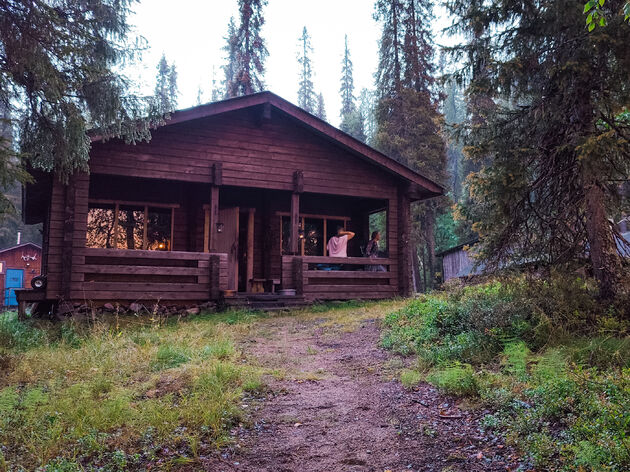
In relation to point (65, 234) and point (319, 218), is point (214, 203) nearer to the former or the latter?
point (65, 234)

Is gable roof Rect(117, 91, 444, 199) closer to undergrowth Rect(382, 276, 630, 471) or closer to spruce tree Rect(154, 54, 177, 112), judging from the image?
undergrowth Rect(382, 276, 630, 471)

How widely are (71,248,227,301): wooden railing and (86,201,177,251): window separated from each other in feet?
3.31

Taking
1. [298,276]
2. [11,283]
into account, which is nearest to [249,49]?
[11,283]

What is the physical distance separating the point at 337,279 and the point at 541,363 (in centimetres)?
925

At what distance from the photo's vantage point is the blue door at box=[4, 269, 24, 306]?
2705cm

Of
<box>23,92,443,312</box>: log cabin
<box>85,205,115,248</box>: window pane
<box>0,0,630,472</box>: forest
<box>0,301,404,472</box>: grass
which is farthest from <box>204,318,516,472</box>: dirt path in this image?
<box>85,205,115,248</box>: window pane

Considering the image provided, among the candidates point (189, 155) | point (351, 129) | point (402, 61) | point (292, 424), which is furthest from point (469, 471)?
point (351, 129)

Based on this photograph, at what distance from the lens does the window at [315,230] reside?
606 inches

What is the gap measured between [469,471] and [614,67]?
229 inches

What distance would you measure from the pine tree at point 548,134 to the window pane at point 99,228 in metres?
9.88

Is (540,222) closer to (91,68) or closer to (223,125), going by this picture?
(91,68)

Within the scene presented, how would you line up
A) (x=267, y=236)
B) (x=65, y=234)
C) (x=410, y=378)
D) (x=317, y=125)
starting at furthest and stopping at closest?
(x=267, y=236) < (x=317, y=125) < (x=65, y=234) < (x=410, y=378)

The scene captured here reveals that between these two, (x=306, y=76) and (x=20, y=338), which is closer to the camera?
(x=20, y=338)

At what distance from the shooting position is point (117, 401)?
423 cm
